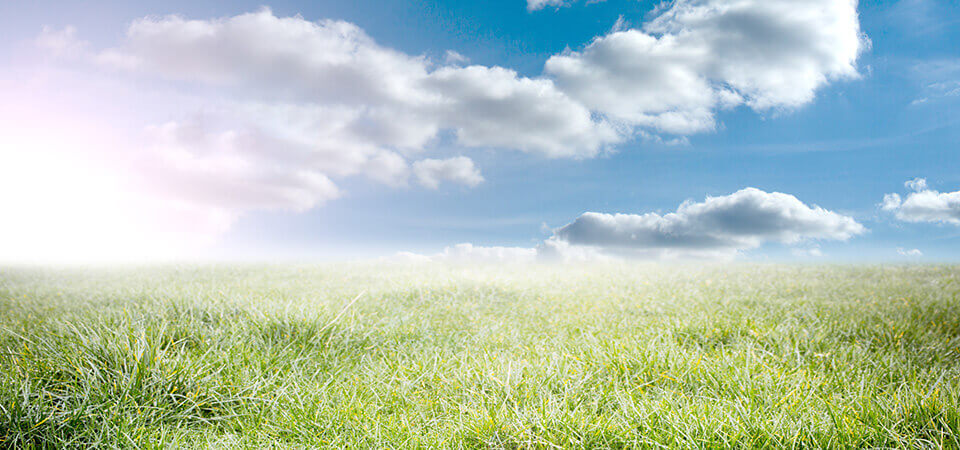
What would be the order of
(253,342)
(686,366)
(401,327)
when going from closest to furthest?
(686,366) < (253,342) < (401,327)

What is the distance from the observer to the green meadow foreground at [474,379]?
3105 mm

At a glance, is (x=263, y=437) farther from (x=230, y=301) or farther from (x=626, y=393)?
(x=230, y=301)

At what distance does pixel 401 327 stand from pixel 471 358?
4.61 ft

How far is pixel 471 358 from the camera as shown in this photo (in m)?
4.98

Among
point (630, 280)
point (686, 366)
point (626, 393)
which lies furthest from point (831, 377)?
point (630, 280)

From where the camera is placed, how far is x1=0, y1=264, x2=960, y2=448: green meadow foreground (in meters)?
3.11

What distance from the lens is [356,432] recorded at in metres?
3.35

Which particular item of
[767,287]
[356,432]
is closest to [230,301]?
[356,432]

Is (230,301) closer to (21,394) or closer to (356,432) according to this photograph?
(21,394)

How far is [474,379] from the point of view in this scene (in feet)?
13.4

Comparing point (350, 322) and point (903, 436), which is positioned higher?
Answer: point (350, 322)

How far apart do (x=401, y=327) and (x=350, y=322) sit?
0.67 m

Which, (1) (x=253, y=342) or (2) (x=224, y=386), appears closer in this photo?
(2) (x=224, y=386)

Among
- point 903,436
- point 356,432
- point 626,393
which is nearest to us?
point 903,436
